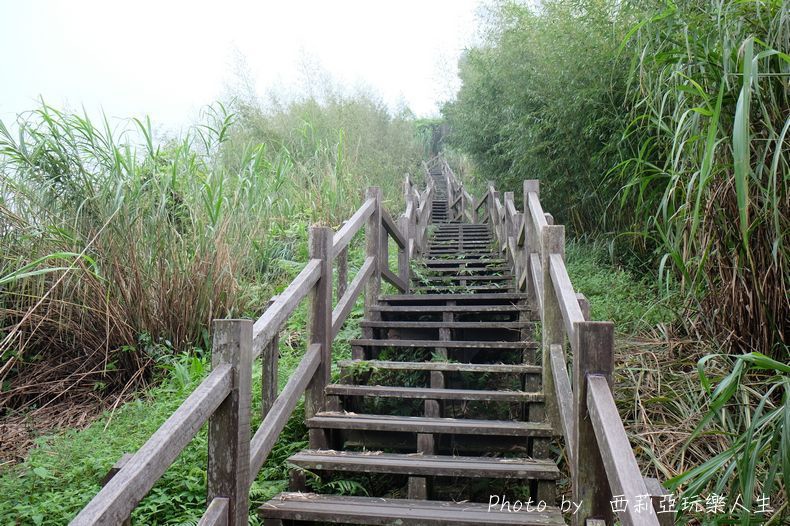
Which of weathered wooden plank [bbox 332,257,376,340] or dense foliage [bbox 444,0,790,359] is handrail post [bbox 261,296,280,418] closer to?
weathered wooden plank [bbox 332,257,376,340]

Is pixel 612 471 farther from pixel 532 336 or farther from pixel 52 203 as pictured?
pixel 52 203

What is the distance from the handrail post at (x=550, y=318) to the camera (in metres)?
3.07

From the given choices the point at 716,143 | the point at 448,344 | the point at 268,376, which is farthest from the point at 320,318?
the point at 716,143

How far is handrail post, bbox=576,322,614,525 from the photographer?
1909mm

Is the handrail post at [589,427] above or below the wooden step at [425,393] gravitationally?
above

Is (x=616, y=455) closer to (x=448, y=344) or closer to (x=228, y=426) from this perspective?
(x=228, y=426)

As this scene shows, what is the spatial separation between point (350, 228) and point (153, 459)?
251 cm

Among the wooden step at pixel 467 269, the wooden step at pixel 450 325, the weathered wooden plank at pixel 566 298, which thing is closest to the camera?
the weathered wooden plank at pixel 566 298

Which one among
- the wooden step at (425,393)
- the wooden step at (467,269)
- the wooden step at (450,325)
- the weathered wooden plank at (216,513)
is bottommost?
the weathered wooden plank at (216,513)

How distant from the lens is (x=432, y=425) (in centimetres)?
305

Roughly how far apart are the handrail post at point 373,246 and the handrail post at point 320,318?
126cm

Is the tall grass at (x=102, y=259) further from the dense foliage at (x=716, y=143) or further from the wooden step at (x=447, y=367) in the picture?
the dense foliage at (x=716, y=143)

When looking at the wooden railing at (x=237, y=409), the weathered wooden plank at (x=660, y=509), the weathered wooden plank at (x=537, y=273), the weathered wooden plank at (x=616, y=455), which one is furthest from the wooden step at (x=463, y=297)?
the weathered wooden plank at (x=660, y=509)

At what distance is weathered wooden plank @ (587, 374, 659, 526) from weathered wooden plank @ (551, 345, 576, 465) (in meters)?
0.40
